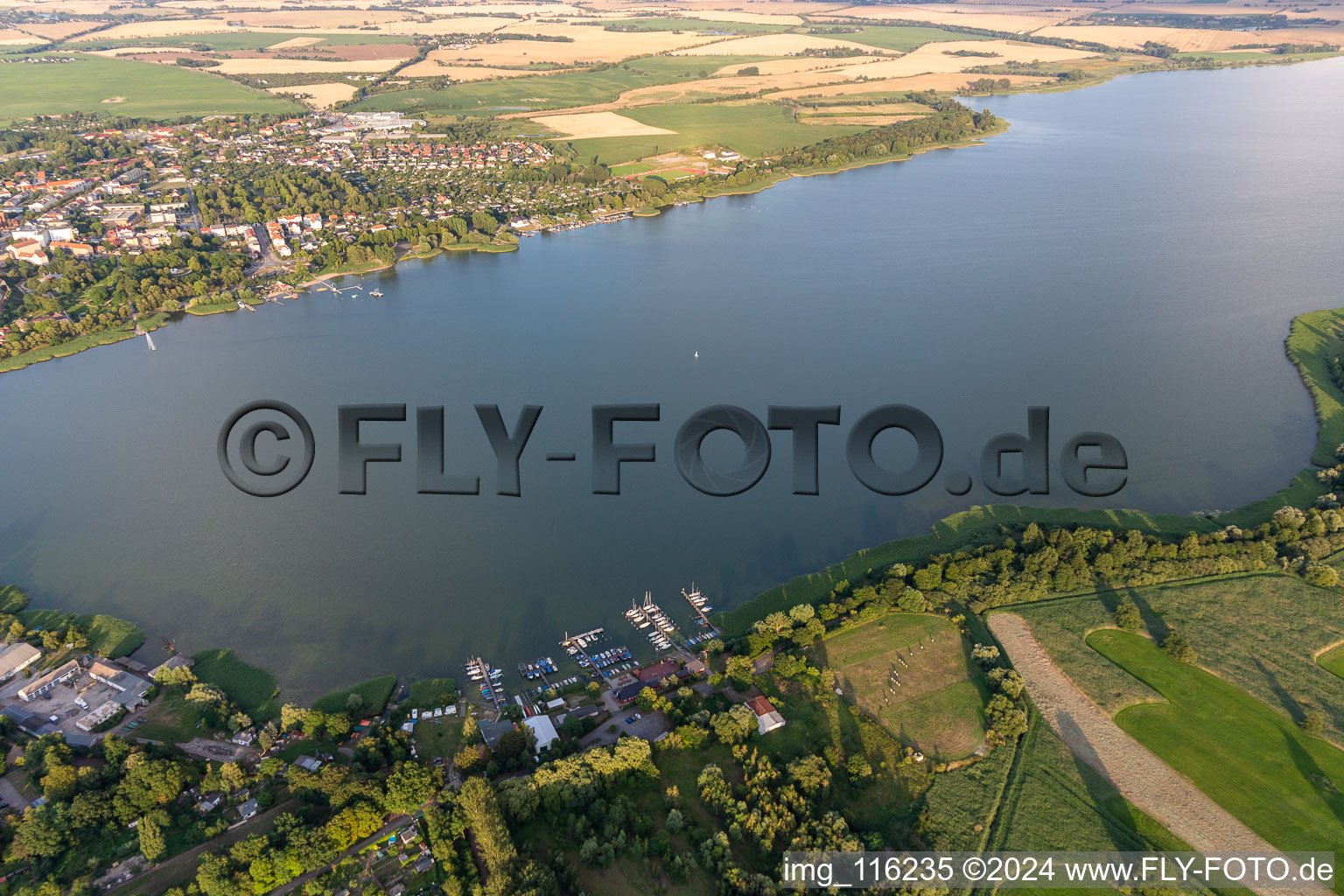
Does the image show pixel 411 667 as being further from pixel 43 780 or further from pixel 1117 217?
pixel 1117 217

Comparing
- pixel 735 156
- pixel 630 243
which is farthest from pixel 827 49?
pixel 630 243

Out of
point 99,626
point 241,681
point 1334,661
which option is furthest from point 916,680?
point 99,626

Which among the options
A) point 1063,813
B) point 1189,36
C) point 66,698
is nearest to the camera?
point 1063,813

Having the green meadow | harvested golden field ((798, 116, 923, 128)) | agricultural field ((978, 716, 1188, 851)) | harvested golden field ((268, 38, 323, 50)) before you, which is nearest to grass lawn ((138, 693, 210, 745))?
agricultural field ((978, 716, 1188, 851))

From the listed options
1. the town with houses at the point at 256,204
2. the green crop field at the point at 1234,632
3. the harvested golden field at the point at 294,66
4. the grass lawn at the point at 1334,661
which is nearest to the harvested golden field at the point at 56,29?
the harvested golden field at the point at 294,66

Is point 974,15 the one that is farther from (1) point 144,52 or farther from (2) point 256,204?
(1) point 144,52
